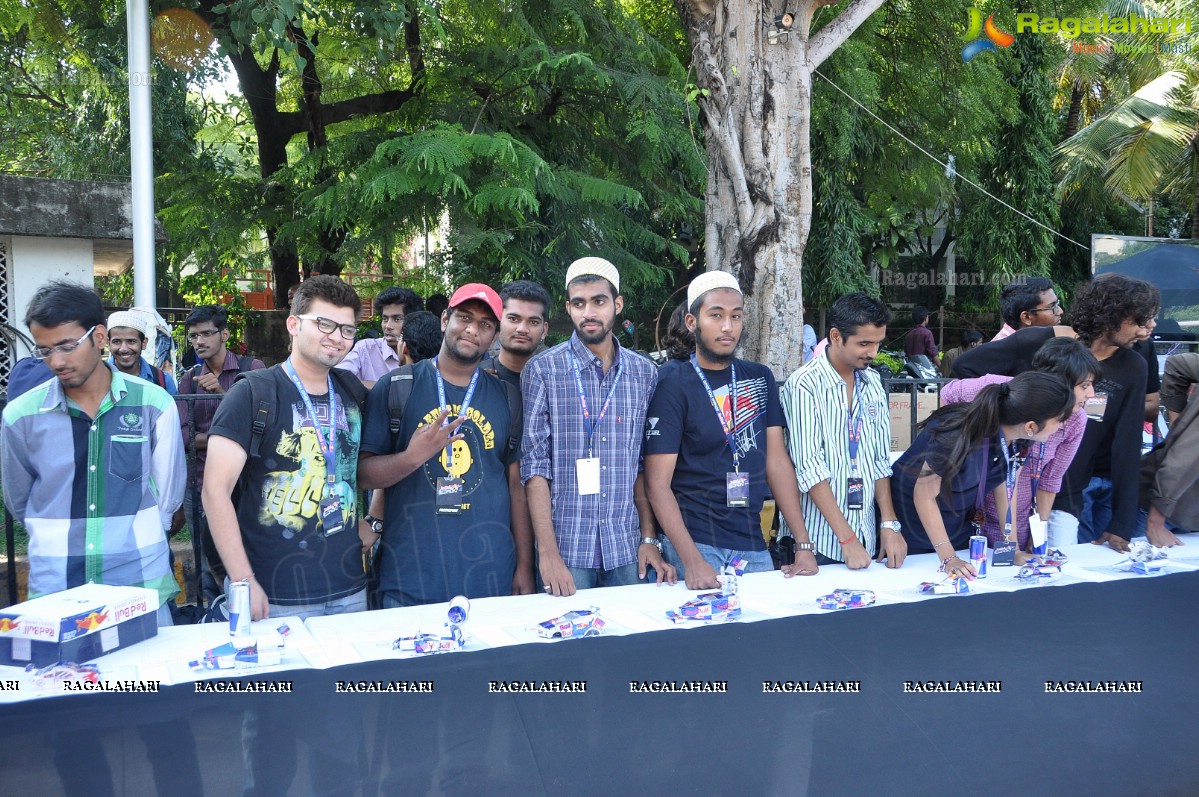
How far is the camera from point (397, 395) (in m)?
2.98

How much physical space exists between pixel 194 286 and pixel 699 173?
703 centimetres

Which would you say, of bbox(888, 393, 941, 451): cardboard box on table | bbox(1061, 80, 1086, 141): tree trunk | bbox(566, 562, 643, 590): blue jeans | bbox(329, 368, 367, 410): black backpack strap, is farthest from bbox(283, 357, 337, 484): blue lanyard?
bbox(1061, 80, 1086, 141): tree trunk

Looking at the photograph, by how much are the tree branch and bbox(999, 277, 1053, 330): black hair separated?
1.82 meters

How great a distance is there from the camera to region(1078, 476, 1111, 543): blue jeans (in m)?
3.86

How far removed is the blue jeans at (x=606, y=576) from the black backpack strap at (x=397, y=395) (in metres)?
0.79

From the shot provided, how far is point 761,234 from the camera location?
17.7 ft

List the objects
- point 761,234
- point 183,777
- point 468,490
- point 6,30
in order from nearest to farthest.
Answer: point 183,777
point 468,490
point 761,234
point 6,30

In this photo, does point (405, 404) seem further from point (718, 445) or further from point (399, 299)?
point (399, 299)

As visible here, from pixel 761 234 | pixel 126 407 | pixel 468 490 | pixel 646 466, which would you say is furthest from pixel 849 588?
pixel 761 234

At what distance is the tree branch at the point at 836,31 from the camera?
17.8 feet

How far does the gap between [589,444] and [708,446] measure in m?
0.43

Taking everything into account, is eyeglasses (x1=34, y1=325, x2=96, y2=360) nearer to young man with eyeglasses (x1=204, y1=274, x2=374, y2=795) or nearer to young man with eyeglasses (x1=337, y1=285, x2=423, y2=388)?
young man with eyeglasses (x1=204, y1=274, x2=374, y2=795)

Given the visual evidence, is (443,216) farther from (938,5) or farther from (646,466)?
(938,5)

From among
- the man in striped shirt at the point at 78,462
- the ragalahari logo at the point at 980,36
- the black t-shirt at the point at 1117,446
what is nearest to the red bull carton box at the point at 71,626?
the man in striped shirt at the point at 78,462
